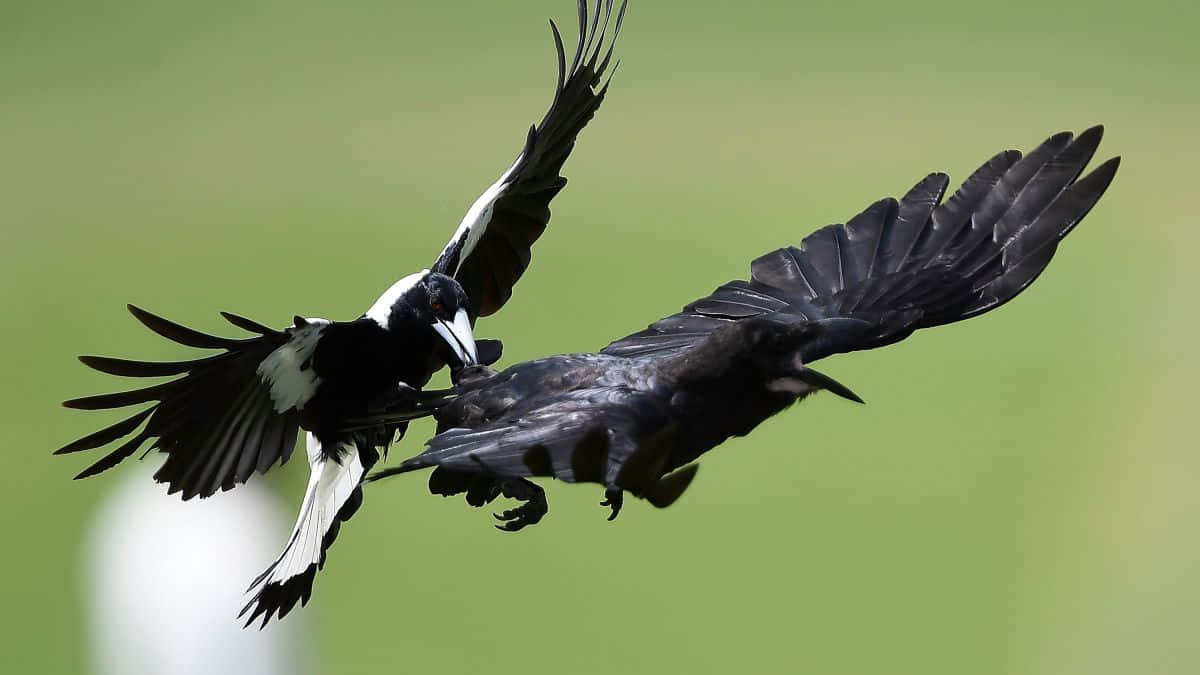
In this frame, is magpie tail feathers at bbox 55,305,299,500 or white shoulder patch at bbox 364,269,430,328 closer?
magpie tail feathers at bbox 55,305,299,500

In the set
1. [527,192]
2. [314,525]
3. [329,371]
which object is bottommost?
[314,525]

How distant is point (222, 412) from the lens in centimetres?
227

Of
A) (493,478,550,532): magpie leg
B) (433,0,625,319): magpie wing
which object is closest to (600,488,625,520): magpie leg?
(493,478,550,532): magpie leg

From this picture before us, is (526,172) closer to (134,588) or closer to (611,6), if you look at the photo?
(611,6)

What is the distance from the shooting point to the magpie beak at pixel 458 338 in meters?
2.49

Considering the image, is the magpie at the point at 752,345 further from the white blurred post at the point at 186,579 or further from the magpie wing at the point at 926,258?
the white blurred post at the point at 186,579

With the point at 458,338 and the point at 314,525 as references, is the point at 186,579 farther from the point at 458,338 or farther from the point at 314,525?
the point at 458,338

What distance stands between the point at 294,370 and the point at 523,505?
1.55 feet

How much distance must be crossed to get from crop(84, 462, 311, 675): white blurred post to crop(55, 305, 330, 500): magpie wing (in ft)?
3.23

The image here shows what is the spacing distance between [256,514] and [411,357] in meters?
1.05

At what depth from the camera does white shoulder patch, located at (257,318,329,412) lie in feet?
7.44

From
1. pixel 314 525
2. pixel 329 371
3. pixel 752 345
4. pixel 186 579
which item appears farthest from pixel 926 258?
pixel 186 579

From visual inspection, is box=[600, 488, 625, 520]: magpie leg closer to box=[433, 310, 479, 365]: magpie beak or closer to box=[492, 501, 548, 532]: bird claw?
box=[492, 501, 548, 532]: bird claw

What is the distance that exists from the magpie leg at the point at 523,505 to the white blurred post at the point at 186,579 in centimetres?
133
